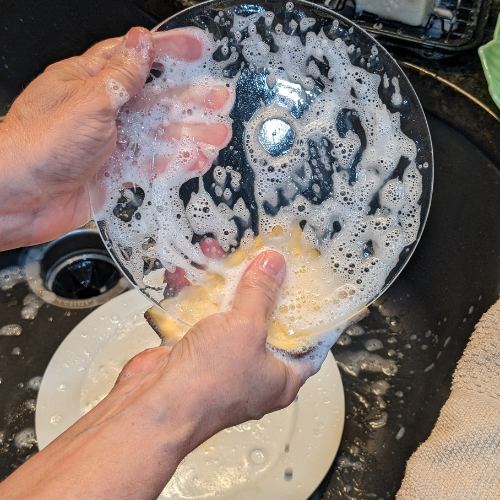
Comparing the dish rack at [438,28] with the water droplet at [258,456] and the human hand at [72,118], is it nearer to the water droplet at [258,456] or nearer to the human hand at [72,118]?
the human hand at [72,118]

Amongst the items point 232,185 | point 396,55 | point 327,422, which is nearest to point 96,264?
point 232,185

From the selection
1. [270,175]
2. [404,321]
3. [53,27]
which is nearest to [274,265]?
[270,175]

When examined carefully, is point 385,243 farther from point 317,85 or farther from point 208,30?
point 208,30

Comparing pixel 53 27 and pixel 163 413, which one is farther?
pixel 53 27

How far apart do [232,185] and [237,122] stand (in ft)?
0.28

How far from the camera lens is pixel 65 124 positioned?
1.82 feet

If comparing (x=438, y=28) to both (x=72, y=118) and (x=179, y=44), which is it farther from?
(x=72, y=118)

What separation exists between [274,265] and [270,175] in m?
0.15

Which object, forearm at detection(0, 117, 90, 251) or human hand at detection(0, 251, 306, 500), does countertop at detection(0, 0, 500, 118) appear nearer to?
forearm at detection(0, 117, 90, 251)

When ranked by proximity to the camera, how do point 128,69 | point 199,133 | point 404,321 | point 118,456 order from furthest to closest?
point 404,321 → point 199,133 → point 128,69 → point 118,456

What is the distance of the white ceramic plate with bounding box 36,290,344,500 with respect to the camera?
2.33 feet

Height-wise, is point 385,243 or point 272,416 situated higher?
point 385,243

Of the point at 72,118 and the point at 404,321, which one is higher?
the point at 72,118

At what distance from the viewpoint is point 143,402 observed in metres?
0.46
